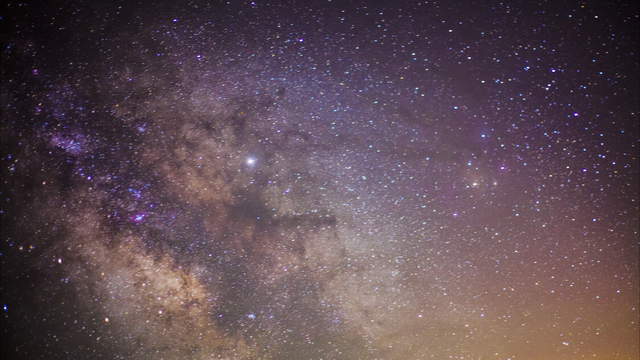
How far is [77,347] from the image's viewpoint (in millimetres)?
4754

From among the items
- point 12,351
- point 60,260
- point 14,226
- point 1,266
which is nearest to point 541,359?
point 60,260

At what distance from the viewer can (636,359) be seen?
594 cm

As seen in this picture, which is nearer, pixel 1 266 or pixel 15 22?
pixel 15 22

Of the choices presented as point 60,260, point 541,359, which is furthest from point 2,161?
point 541,359

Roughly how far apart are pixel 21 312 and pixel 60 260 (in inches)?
88.4

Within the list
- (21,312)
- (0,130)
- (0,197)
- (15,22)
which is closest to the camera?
(15,22)

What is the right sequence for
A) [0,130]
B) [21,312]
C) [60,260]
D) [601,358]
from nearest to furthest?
[0,130] → [60,260] → [21,312] → [601,358]

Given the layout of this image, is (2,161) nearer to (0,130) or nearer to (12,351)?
(0,130)

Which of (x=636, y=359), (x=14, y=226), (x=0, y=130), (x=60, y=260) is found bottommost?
(x=636, y=359)

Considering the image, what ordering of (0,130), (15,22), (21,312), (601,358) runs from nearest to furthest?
(15,22) → (0,130) → (21,312) → (601,358)

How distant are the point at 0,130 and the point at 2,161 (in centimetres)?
43

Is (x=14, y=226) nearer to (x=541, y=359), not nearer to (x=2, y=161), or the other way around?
(x=2, y=161)

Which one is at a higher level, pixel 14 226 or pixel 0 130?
pixel 0 130

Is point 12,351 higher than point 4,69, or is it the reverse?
point 4,69
